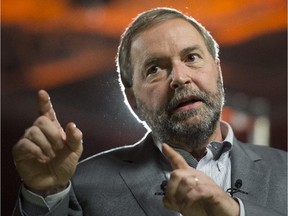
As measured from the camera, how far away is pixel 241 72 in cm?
129

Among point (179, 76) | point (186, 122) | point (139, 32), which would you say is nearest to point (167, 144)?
point (186, 122)

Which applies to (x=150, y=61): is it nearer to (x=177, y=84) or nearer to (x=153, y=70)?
(x=153, y=70)

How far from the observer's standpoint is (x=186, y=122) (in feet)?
3.74

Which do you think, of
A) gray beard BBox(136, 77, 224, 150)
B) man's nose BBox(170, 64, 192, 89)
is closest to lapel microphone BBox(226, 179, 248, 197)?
gray beard BBox(136, 77, 224, 150)

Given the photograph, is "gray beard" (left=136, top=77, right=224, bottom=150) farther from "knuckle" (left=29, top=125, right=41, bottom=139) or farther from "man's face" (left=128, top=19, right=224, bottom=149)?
"knuckle" (left=29, top=125, right=41, bottom=139)

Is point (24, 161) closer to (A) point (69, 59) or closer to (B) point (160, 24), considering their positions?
(A) point (69, 59)

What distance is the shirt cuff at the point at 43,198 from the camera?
3.18ft

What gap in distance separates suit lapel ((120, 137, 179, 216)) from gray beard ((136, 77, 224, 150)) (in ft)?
0.17

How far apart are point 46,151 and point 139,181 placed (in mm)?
329

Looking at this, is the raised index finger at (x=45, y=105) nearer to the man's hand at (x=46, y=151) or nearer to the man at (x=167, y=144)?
the man's hand at (x=46, y=151)

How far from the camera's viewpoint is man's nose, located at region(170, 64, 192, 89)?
1.11 metres

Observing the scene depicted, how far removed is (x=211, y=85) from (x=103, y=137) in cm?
33

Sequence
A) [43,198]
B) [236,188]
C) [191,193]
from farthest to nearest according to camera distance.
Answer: [236,188] < [43,198] < [191,193]

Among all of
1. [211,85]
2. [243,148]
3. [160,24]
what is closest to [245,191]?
[243,148]
